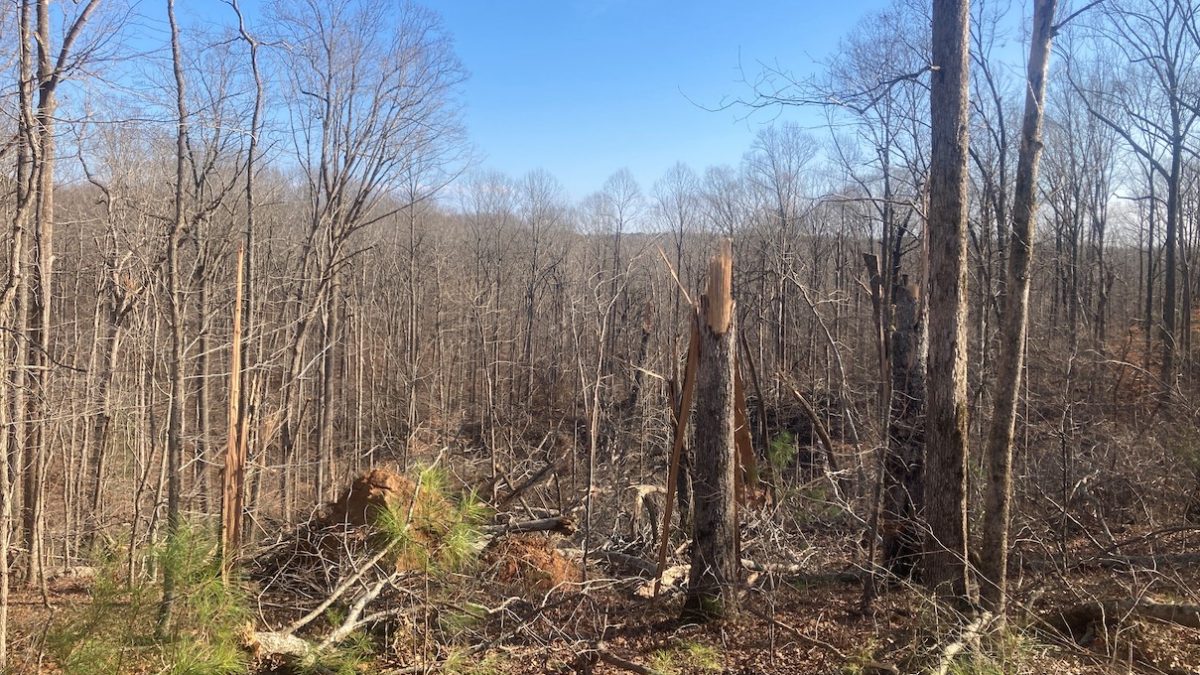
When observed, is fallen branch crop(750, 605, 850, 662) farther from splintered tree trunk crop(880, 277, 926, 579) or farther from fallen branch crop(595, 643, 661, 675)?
splintered tree trunk crop(880, 277, 926, 579)

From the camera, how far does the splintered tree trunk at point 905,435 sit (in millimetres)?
6137

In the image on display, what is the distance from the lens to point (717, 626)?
557 centimetres

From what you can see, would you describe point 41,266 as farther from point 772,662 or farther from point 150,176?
point 772,662

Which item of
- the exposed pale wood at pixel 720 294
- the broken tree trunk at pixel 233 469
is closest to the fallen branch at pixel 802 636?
the exposed pale wood at pixel 720 294

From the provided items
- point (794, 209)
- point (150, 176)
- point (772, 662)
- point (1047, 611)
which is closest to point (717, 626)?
point (772, 662)

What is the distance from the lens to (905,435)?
6.41 metres

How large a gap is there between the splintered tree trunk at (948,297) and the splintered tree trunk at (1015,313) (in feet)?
0.65

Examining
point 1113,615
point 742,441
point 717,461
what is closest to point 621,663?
point 717,461

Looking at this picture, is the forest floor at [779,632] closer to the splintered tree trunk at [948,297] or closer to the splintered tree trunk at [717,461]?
the splintered tree trunk at [717,461]

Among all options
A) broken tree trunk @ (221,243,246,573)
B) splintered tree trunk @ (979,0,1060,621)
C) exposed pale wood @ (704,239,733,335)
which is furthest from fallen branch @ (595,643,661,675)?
broken tree trunk @ (221,243,246,573)

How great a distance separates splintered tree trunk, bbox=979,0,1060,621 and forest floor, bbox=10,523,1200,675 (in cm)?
43

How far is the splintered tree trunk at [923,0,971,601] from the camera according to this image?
4777mm

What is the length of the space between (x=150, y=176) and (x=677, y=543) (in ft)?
31.4

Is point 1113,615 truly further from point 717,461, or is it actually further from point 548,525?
point 548,525
